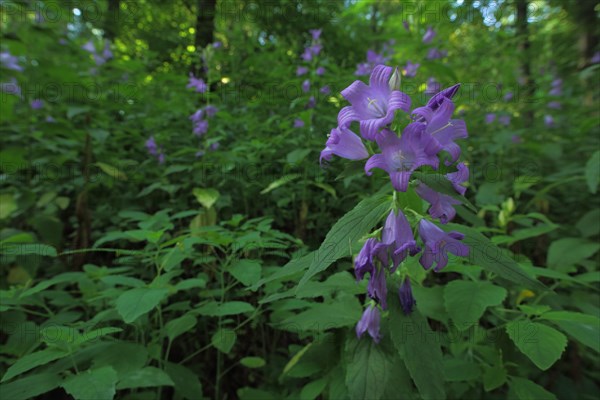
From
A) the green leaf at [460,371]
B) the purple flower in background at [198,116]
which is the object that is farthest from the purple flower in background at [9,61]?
the green leaf at [460,371]

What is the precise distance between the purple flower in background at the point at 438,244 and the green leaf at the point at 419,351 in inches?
6.5

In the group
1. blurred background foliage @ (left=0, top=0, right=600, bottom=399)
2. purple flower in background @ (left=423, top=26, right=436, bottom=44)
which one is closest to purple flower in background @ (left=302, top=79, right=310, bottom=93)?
blurred background foliage @ (left=0, top=0, right=600, bottom=399)

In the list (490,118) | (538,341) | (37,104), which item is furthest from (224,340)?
(490,118)

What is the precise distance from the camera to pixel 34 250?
55.0 inches

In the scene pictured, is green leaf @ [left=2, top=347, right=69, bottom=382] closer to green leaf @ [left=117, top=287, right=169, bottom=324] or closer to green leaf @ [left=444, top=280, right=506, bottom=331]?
green leaf @ [left=117, top=287, right=169, bottom=324]

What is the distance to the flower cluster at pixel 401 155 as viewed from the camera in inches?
35.2

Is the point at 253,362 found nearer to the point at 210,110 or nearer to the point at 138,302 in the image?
the point at 138,302

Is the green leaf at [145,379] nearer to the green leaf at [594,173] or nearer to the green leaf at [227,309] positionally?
the green leaf at [227,309]

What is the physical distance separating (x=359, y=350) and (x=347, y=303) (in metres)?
0.24

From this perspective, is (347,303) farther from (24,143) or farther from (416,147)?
(24,143)

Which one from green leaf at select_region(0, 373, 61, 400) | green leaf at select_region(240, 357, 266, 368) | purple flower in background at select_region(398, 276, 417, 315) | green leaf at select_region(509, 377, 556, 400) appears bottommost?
green leaf at select_region(509, 377, 556, 400)

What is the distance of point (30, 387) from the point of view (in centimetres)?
112

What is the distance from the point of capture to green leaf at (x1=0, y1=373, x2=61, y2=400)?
1.08 metres

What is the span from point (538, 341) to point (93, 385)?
1339 millimetres
